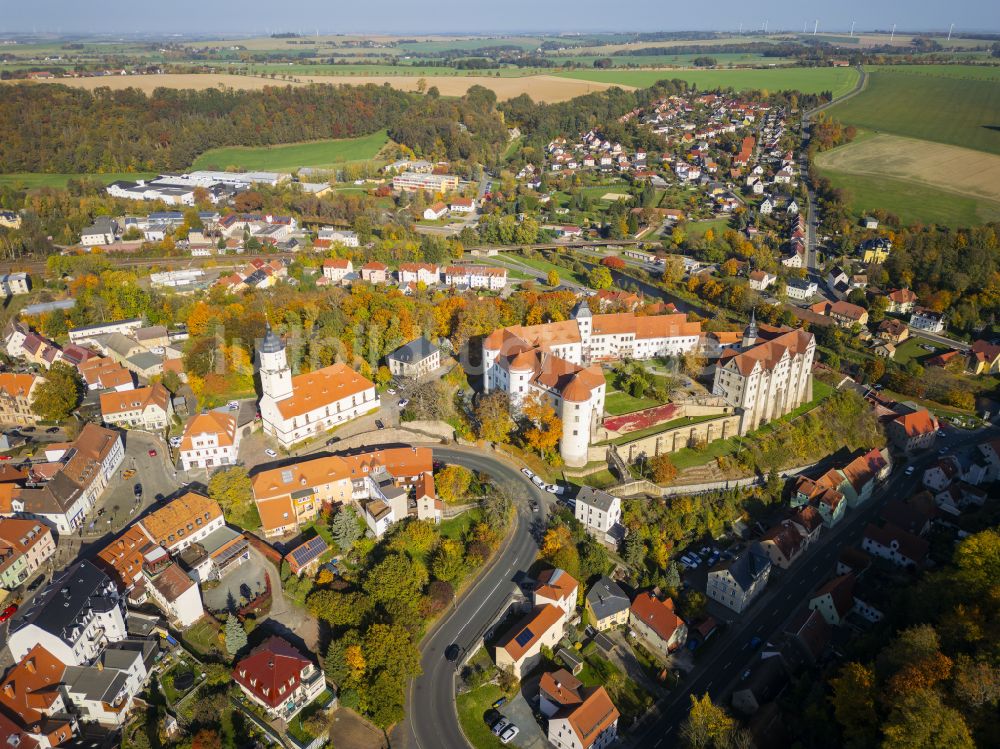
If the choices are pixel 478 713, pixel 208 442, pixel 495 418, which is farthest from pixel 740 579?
pixel 208 442

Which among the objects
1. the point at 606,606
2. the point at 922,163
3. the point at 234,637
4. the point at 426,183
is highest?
the point at 922,163

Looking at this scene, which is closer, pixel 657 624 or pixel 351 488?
pixel 657 624

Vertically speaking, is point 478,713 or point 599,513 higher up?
point 599,513

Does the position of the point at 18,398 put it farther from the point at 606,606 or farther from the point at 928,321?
the point at 928,321

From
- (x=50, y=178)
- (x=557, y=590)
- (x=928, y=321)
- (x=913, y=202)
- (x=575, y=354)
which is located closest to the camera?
(x=557, y=590)

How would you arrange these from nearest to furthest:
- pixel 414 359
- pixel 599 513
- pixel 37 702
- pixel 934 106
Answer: pixel 37 702 < pixel 599 513 < pixel 414 359 < pixel 934 106

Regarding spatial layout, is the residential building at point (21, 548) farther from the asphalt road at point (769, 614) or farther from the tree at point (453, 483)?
the asphalt road at point (769, 614)

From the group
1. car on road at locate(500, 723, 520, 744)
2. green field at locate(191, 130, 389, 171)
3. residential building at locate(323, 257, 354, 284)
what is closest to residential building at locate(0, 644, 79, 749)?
car on road at locate(500, 723, 520, 744)
